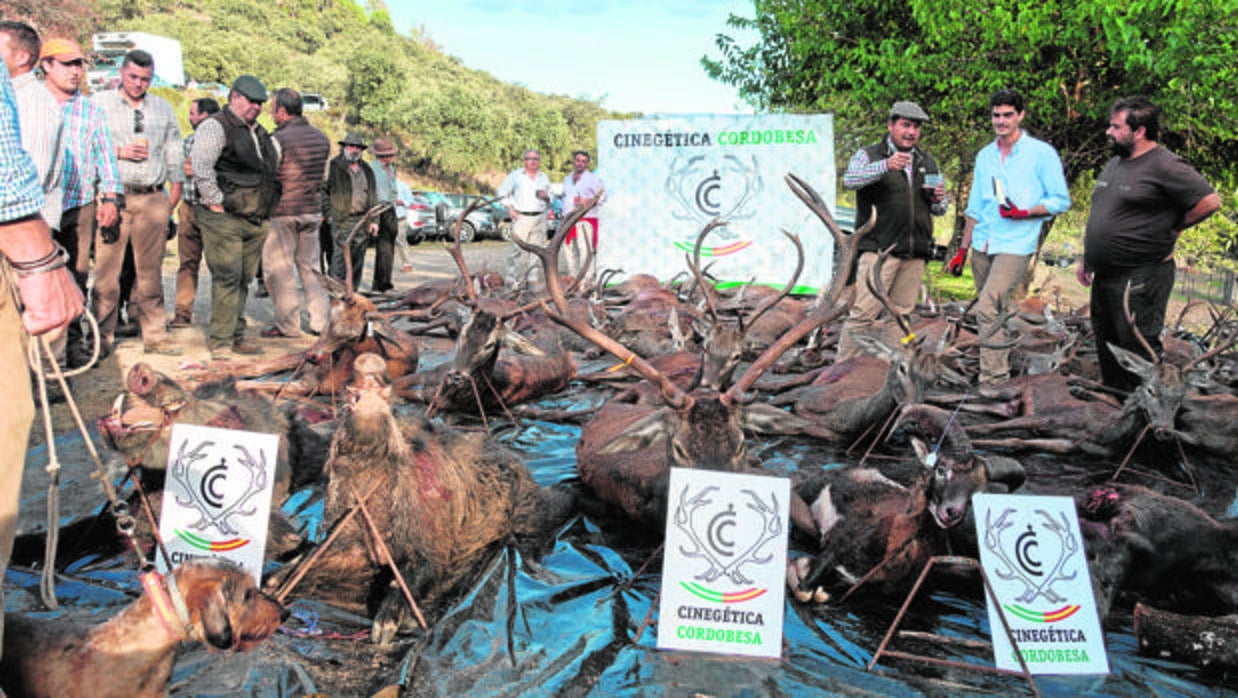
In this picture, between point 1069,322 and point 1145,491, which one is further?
point 1069,322

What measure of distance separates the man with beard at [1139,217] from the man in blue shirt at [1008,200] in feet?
2.25

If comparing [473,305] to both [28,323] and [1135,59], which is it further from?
[1135,59]

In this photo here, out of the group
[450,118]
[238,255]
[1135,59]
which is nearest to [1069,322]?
[1135,59]

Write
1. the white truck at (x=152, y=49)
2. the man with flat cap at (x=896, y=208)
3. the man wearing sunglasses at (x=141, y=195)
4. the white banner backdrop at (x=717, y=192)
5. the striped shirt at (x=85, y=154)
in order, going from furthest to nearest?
the white truck at (x=152, y=49) < the white banner backdrop at (x=717, y=192) < the man wearing sunglasses at (x=141, y=195) < the man with flat cap at (x=896, y=208) < the striped shirt at (x=85, y=154)

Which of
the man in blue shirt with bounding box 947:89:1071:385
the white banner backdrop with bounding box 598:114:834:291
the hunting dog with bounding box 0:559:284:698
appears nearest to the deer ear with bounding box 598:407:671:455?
the hunting dog with bounding box 0:559:284:698

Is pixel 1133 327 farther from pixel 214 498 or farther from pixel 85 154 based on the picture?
pixel 85 154

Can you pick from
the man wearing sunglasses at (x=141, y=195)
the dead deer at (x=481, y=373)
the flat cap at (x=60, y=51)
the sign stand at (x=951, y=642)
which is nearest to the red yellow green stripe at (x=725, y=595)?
the sign stand at (x=951, y=642)

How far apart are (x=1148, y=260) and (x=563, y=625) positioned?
16.0 feet

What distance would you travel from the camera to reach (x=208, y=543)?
3119mm

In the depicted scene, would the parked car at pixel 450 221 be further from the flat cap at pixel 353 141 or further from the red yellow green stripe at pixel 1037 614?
the red yellow green stripe at pixel 1037 614

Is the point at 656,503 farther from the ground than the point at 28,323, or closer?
closer

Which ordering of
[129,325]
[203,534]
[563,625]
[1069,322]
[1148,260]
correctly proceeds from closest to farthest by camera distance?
[203,534] → [563,625] → [1148,260] → [129,325] → [1069,322]

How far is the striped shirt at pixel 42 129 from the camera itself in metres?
5.43

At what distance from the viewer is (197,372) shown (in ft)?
21.2
